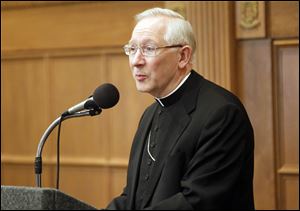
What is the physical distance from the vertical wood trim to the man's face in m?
2.01

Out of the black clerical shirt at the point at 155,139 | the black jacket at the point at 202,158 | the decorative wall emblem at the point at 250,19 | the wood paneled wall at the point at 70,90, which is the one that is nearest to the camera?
the black jacket at the point at 202,158

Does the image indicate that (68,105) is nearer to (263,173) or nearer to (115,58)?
(115,58)

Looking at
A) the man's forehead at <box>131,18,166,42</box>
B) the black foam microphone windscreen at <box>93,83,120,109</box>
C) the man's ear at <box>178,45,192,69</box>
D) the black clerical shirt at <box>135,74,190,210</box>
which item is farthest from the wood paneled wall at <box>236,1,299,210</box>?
the black foam microphone windscreen at <box>93,83,120,109</box>

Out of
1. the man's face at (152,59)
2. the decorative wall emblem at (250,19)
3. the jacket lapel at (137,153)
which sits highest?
the decorative wall emblem at (250,19)

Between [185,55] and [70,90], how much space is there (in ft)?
9.26

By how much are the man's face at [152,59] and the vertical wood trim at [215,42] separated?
2011mm

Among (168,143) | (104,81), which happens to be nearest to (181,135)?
(168,143)

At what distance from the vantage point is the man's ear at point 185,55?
2592mm

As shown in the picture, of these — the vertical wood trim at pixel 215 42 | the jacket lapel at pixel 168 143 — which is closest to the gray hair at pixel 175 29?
the jacket lapel at pixel 168 143

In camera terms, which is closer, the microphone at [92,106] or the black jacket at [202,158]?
the black jacket at [202,158]

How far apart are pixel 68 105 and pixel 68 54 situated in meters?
0.41

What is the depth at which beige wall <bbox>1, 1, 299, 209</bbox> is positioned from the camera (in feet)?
15.0

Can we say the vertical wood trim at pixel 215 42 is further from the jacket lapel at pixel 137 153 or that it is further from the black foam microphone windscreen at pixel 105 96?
the black foam microphone windscreen at pixel 105 96

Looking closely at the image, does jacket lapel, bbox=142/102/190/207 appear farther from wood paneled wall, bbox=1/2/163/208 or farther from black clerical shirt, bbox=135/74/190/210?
wood paneled wall, bbox=1/2/163/208
